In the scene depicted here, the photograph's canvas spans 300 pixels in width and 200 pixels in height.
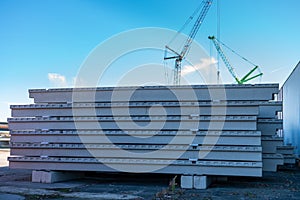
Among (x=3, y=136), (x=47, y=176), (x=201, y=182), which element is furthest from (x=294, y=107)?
(x=3, y=136)

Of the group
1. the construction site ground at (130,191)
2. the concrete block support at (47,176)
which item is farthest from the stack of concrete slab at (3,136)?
the construction site ground at (130,191)

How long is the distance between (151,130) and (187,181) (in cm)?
121

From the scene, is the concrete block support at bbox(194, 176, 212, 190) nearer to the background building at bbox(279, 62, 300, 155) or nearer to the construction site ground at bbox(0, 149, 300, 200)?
the construction site ground at bbox(0, 149, 300, 200)

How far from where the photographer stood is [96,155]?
22.4 feet

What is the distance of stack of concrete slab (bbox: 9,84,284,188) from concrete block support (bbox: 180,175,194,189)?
3cm

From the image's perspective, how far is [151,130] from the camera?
667 cm

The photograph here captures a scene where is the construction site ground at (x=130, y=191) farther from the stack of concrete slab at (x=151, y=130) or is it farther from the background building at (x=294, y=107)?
the background building at (x=294, y=107)

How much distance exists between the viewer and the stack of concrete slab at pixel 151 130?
6.36 metres

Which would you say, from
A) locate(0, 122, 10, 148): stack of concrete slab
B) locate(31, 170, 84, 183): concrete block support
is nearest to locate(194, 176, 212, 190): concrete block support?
locate(31, 170, 84, 183): concrete block support

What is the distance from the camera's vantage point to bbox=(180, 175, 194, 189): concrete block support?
20.8ft

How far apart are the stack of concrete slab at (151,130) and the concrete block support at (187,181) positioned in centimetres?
3

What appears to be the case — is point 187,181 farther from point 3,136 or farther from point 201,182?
point 3,136

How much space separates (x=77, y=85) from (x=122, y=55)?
1314 millimetres

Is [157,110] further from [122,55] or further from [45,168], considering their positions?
[45,168]
